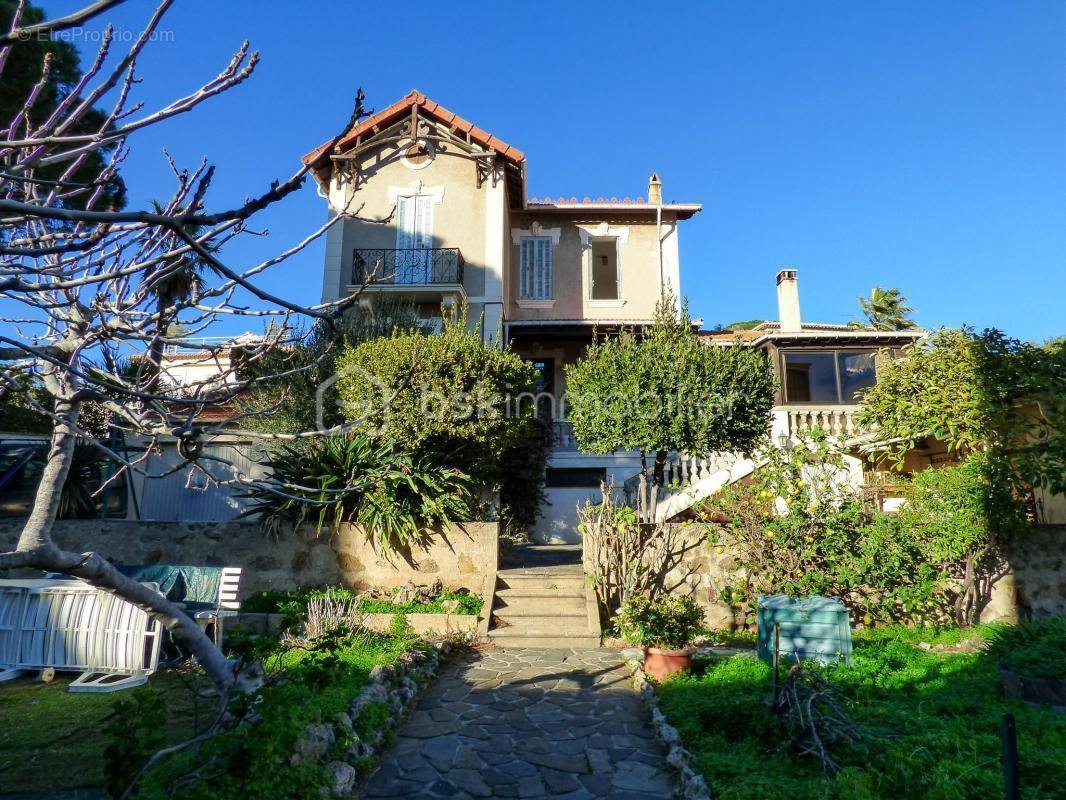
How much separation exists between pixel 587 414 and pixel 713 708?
22.6ft

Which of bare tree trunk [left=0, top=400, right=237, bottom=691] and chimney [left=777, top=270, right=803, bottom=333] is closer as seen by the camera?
bare tree trunk [left=0, top=400, right=237, bottom=691]

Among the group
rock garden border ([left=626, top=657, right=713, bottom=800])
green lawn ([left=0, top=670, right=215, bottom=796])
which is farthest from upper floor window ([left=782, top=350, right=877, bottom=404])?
green lawn ([left=0, top=670, right=215, bottom=796])

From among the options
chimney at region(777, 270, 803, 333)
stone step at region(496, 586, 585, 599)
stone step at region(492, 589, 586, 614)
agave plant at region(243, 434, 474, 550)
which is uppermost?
chimney at region(777, 270, 803, 333)

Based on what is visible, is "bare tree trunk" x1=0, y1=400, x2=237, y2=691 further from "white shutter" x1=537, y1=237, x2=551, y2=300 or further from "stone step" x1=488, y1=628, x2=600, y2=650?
"white shutter" x1=537, y1=237, x2=551, y2=300

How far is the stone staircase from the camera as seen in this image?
829 cm

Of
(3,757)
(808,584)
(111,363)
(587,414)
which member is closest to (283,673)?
(3,757)

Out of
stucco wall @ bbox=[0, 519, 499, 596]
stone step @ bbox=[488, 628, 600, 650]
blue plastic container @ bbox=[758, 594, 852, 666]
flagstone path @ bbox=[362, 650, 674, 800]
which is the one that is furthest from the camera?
stucco wall @ bbox=[0, 519, 499, 596]

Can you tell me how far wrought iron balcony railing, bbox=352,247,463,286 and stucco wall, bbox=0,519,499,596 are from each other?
28.2 ft

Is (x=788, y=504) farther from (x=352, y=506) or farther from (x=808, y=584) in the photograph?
(x=352, y=506)

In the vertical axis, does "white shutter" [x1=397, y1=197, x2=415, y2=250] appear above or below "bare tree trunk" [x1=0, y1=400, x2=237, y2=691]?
above

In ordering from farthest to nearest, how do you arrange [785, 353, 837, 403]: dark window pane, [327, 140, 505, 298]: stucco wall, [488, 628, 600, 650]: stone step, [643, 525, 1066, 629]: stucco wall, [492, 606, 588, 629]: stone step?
[327, 140, 505, 298]: stucco wall
[785, 353, 837, 403]: dark window pane
[492, 606, 588, 629]: stone step
[643, 525, 1066, 629]: stucco wall
[488, 628, 600, 650]: stone step

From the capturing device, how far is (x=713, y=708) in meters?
5.16

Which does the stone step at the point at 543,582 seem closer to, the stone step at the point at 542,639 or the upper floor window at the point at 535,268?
the stone step at the point at 542,639

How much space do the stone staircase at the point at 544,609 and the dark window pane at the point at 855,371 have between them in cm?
1030
